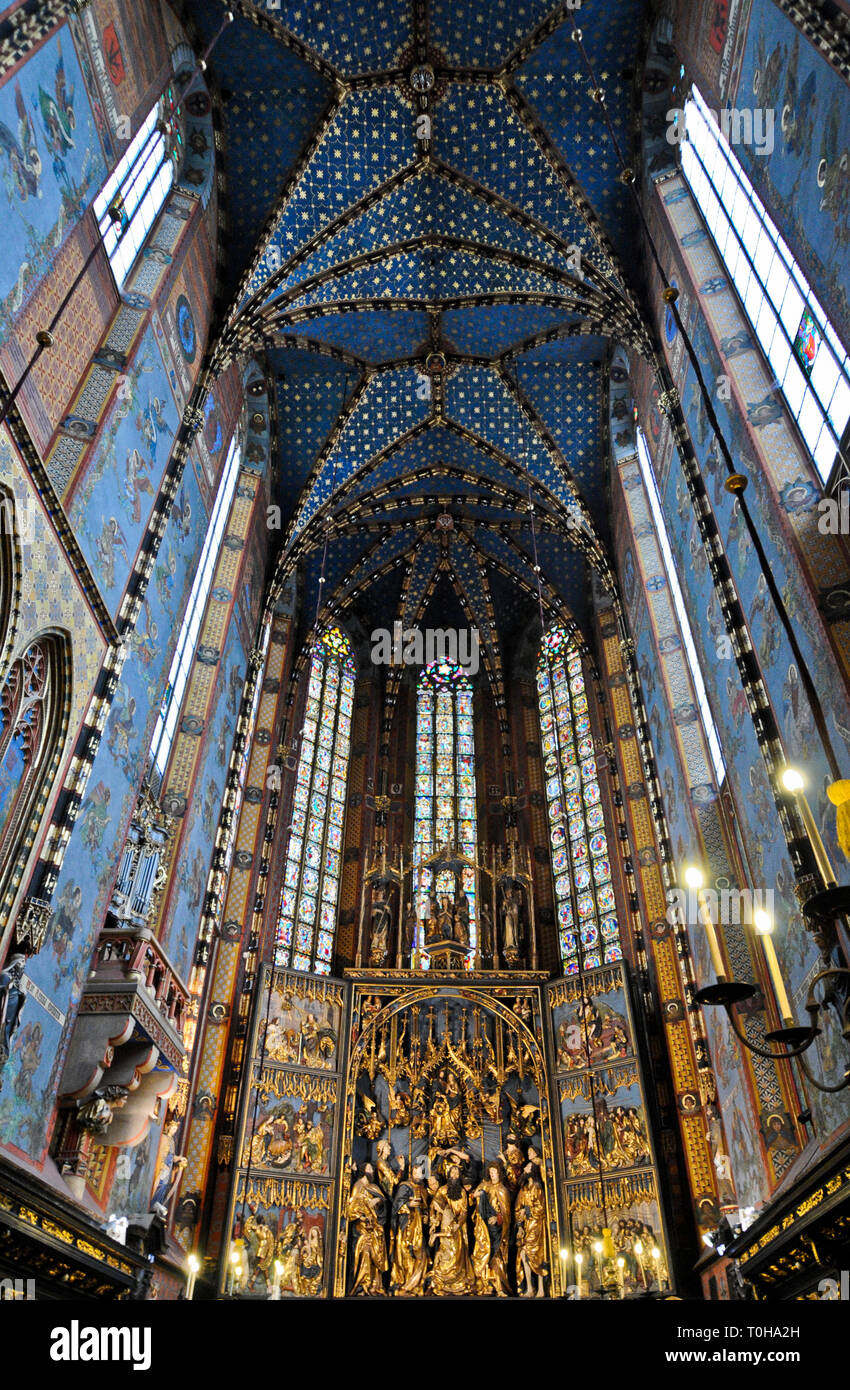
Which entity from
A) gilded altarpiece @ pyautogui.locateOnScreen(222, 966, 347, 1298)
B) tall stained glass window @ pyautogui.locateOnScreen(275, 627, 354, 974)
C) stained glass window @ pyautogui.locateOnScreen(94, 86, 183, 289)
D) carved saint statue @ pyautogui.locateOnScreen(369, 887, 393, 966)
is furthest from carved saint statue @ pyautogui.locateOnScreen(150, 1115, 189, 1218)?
stained glass window @ pyautogui.locateOnScreen(94, 86, 183, 289)

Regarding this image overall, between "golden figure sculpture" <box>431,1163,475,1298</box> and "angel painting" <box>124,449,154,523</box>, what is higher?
"angel painting" <box>124,449,154,523</box>

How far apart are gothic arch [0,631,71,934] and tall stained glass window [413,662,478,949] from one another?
1098cm

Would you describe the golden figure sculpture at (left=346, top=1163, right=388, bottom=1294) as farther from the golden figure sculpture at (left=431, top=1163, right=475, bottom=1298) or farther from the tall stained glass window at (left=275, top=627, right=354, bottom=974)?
the tall stained glass window at (left=275, top=627, right=354, bottom=974)

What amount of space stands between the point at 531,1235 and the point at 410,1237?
2.00 metres

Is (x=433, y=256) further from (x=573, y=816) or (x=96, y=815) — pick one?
(x=96, y=815)

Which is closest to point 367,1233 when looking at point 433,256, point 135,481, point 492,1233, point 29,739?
point 492,1233

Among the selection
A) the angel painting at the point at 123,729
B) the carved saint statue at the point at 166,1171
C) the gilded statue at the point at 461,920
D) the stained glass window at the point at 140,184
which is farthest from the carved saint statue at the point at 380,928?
the stained glass window at the point at 140,184

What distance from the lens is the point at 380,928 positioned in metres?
19.7

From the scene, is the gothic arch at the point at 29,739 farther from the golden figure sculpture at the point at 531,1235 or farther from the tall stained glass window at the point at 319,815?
the golden figure sculpture at the point at 531,1235

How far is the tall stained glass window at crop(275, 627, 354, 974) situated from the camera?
1983 centimetres

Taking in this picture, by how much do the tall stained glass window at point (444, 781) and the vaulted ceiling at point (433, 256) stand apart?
357 centimetres

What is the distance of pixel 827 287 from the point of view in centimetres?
944
